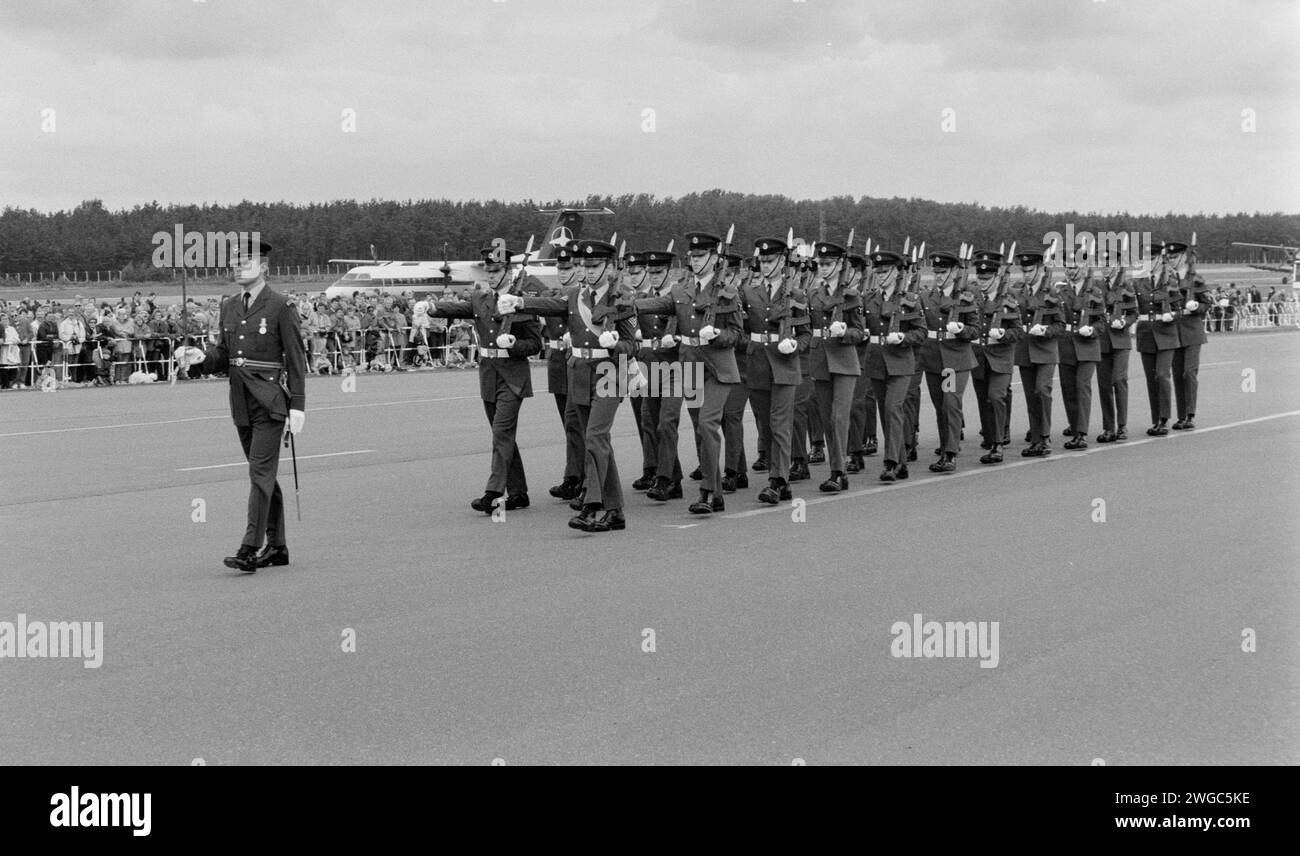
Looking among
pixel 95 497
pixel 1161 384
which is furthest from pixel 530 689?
pixel 1161 384

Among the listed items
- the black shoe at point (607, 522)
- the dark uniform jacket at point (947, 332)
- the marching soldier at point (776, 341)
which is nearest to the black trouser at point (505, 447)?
the black shoe at point (607, 522)

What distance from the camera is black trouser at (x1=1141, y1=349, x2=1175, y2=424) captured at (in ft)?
57.0

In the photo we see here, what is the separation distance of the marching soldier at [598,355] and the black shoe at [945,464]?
411cm

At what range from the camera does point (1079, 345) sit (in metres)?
16.3

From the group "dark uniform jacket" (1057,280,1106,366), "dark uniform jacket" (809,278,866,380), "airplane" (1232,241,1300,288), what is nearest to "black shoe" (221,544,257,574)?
"dark uniform jacket" (809,278,866,380)

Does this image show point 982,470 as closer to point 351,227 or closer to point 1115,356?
point 1115,356

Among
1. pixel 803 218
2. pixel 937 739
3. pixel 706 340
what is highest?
pixel 803 218

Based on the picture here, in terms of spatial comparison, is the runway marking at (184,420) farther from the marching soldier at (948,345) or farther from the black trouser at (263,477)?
the marching soldier at (948,345)

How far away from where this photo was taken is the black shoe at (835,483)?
12336 mm

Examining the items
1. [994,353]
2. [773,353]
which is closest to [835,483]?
[773,353]

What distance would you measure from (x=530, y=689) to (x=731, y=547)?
12.2 feet

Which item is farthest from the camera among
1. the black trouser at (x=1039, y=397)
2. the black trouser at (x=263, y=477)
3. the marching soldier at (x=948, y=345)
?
the black trouser at (x=1039, y=397)

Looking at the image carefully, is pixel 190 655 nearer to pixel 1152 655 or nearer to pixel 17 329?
pixel 1152 655

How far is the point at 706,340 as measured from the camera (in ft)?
37.4
